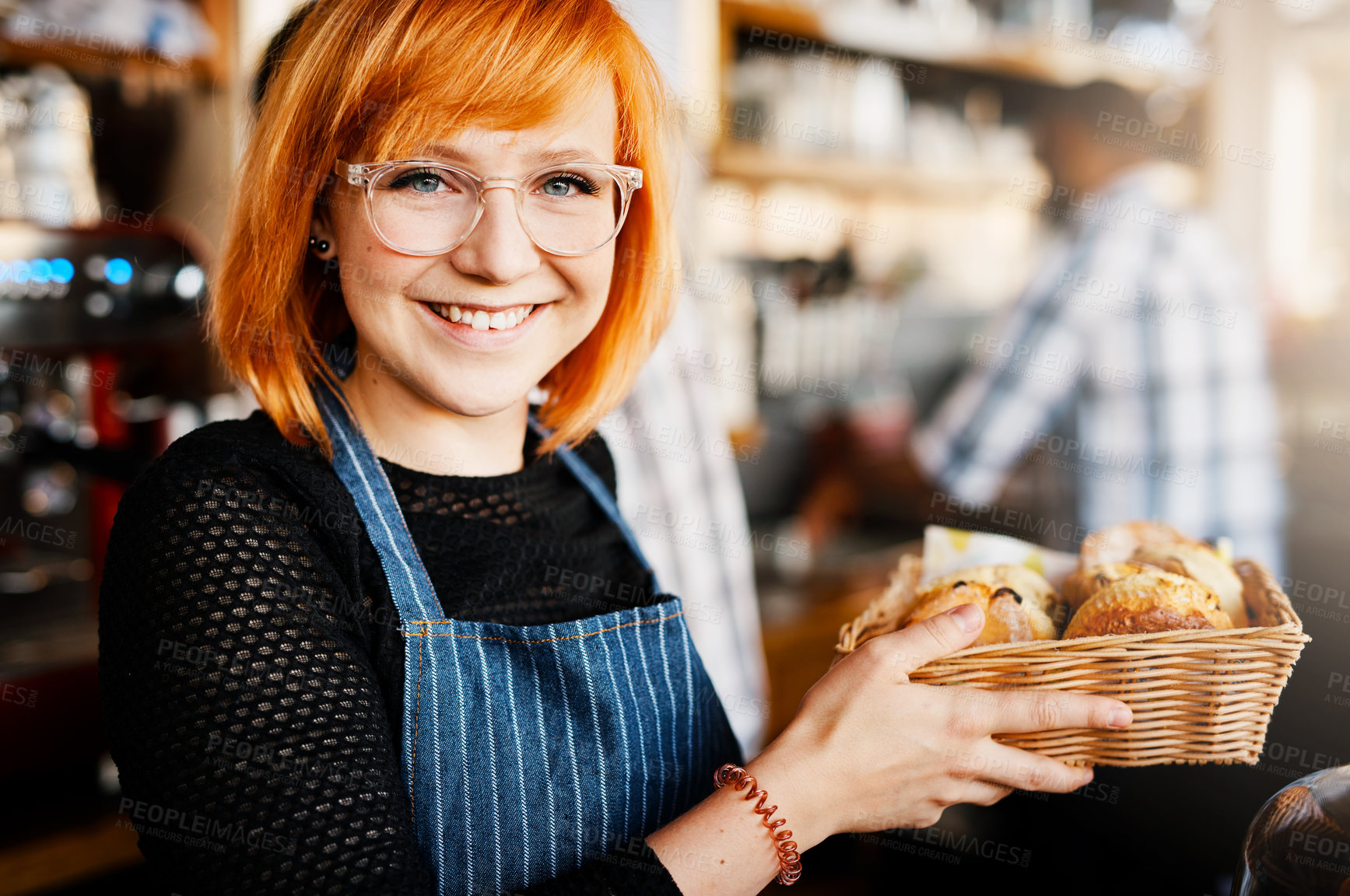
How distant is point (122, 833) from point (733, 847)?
1095mm

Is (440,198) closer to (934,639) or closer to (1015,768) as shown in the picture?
(934,639)

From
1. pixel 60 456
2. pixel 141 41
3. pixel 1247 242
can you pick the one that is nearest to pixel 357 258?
pixel 60 456

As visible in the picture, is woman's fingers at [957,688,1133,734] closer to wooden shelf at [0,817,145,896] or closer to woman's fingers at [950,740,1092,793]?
woman's fingers at [950,740,1092,793]

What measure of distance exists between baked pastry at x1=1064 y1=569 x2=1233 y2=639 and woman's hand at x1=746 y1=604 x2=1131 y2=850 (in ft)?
0.27

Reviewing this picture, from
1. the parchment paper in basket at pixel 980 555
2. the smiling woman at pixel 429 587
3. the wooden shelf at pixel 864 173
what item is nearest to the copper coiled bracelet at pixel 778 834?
the smiling woman at pixel 429 587

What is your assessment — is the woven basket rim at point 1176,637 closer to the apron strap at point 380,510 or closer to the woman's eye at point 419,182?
the apron strap at point 380,510

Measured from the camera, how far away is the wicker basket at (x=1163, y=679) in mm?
798

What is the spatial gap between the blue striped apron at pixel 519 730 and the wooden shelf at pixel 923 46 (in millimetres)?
2127

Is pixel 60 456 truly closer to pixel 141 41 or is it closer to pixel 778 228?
pixel 141 41

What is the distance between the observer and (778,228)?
Result: 313 cm

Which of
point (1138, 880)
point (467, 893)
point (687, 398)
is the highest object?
point (687, 398)

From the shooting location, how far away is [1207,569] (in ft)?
2.97

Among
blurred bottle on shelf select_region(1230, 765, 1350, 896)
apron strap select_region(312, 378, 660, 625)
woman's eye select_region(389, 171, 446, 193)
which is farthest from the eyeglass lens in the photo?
blurred bottle on shelf select_region(1230, 765, 1350, 896)

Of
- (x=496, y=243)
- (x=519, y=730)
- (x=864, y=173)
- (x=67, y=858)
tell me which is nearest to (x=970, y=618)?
(x=519, y=730)
